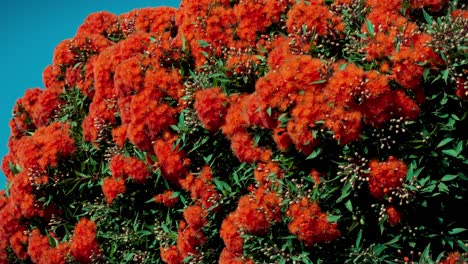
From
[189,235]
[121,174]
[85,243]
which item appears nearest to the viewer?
[189,235]

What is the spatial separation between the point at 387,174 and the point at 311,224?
1028 millimetres

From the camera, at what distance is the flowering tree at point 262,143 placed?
21.0ft

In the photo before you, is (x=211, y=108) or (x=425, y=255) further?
(x=211, y=108)

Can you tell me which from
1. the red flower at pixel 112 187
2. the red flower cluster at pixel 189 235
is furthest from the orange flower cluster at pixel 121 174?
the red flower cluster at pixel 189 235

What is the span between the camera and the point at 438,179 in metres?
6.48

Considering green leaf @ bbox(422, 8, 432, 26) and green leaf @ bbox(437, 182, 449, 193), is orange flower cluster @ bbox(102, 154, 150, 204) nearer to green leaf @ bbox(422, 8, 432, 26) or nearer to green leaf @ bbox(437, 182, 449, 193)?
green leaf @ bbox(437, 182, 449, 193)

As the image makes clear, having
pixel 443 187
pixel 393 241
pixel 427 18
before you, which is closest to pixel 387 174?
pixel 443 187

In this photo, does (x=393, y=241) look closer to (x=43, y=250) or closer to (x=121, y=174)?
(x=121, y=174)

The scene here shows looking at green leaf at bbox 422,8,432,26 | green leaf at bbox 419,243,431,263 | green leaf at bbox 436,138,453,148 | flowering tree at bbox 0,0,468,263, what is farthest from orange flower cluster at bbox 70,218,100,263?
green leaf at bbox 422,8,432,26

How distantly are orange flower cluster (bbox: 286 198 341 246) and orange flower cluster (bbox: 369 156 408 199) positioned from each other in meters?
0.72

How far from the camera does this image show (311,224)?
6.77 meters

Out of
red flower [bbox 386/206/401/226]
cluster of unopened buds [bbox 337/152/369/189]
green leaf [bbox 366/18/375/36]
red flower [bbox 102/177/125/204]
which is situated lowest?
red flower [bbox 386/206/401/226]

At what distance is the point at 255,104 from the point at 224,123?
0.68 meters

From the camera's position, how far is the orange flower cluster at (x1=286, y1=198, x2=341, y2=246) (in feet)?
22.2
